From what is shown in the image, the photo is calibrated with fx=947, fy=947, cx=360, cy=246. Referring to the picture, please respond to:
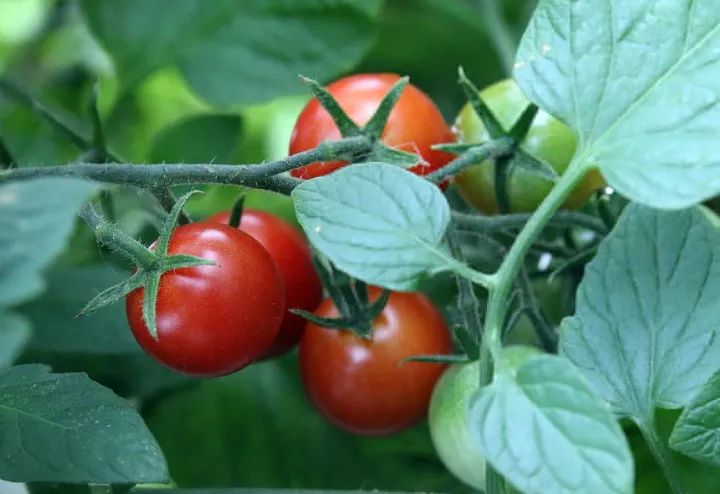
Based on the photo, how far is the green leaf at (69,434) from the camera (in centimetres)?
42

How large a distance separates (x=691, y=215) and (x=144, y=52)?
21.0 inches

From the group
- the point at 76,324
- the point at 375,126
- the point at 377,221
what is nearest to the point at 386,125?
the point at 375,126

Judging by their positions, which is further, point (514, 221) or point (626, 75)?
point (514, 221)

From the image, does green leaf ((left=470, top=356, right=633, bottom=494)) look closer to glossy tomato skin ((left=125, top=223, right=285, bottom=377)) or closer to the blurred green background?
glossy tomato skin ((left=125, top=223, right=285, bottom=377))

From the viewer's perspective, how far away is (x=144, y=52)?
2.71 ft

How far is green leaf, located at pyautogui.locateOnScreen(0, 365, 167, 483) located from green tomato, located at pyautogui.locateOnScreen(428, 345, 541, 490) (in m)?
0.18

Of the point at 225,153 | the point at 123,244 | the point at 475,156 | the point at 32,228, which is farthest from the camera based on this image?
the point at 225,153

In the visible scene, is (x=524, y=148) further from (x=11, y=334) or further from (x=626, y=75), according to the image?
(x=11, y=334)

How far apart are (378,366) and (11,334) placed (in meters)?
0.28

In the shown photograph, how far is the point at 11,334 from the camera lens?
316 millimetres

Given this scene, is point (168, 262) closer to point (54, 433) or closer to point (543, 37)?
point (54, 433)

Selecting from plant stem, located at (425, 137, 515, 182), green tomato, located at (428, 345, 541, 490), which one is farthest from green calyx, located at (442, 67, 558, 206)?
green tomato, located at (428, 345, 541, 490)

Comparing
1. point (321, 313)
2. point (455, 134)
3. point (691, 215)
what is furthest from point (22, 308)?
point (691, 215)

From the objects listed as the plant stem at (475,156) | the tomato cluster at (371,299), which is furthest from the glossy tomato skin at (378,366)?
the plant stem at (475,156)
